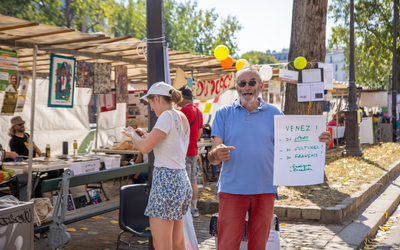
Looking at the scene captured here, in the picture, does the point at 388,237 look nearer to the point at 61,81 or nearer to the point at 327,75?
the point at 327,75

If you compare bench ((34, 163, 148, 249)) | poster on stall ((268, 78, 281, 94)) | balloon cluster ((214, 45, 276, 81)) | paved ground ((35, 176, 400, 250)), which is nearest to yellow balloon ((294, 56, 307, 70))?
balloon cluster ((214, 45, 276, 81))

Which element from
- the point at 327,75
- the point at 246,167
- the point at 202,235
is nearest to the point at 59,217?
the point at 202,235

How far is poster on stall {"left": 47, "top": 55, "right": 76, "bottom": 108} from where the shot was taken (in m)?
6.47

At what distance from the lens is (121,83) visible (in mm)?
8914

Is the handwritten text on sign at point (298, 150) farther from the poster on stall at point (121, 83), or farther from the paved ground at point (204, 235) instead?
the poster on stall at point (121, 83)

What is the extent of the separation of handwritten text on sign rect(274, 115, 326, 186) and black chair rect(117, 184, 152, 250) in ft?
5.58

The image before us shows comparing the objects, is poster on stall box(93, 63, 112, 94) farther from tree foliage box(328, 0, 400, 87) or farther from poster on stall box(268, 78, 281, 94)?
tree foliage box(328, 0, 400, 87)

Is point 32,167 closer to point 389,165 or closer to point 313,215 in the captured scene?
point 313,215

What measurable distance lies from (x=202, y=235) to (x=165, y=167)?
2.33 metres

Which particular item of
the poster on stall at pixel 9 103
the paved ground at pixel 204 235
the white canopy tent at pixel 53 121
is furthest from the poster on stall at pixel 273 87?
the poster on stall at pixel 9 103

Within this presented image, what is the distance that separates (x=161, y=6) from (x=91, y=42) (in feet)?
10.4

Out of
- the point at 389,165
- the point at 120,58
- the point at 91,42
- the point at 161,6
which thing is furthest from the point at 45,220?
the point at 389,165

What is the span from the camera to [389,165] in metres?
10.7

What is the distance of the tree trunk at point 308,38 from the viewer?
7117 mm
